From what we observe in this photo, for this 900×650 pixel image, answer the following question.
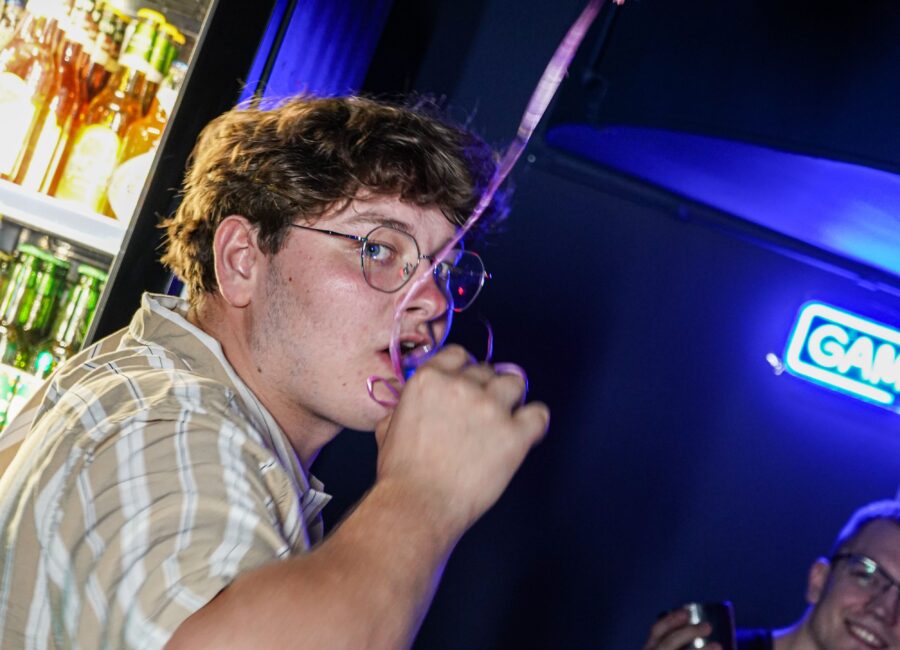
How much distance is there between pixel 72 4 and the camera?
7.08 ft

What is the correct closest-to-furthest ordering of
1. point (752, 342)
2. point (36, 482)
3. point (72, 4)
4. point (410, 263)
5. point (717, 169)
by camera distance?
point (36, 482) → point (410, 263) → point (72, 4) → point (717, 169) → point (752, 342)

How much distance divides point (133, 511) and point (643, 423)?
2.75m

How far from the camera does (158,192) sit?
1.84 m

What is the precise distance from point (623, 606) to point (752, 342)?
3.43 ft

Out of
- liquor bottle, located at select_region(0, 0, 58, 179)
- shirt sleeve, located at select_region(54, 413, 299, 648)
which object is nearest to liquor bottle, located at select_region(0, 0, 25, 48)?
liquor bottle, located at select_region(0, 0, 58, 179)

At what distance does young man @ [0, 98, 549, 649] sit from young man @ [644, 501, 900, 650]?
168 cm

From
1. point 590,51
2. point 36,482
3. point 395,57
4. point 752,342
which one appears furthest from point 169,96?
point 752,342

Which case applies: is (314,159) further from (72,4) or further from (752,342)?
(752,342)

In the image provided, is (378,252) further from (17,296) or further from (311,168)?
(17,296)

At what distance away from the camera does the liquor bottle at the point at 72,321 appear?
2.20 metres

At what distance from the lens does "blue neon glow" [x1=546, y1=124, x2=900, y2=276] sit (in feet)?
7.39

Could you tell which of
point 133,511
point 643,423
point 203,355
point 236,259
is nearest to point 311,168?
point 236,259

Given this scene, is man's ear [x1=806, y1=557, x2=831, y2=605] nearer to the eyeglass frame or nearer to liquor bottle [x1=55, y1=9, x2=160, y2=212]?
the eyeglass frame

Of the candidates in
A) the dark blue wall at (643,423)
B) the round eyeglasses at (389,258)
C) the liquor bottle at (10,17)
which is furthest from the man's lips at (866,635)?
the liquor bottle at (10,17)
